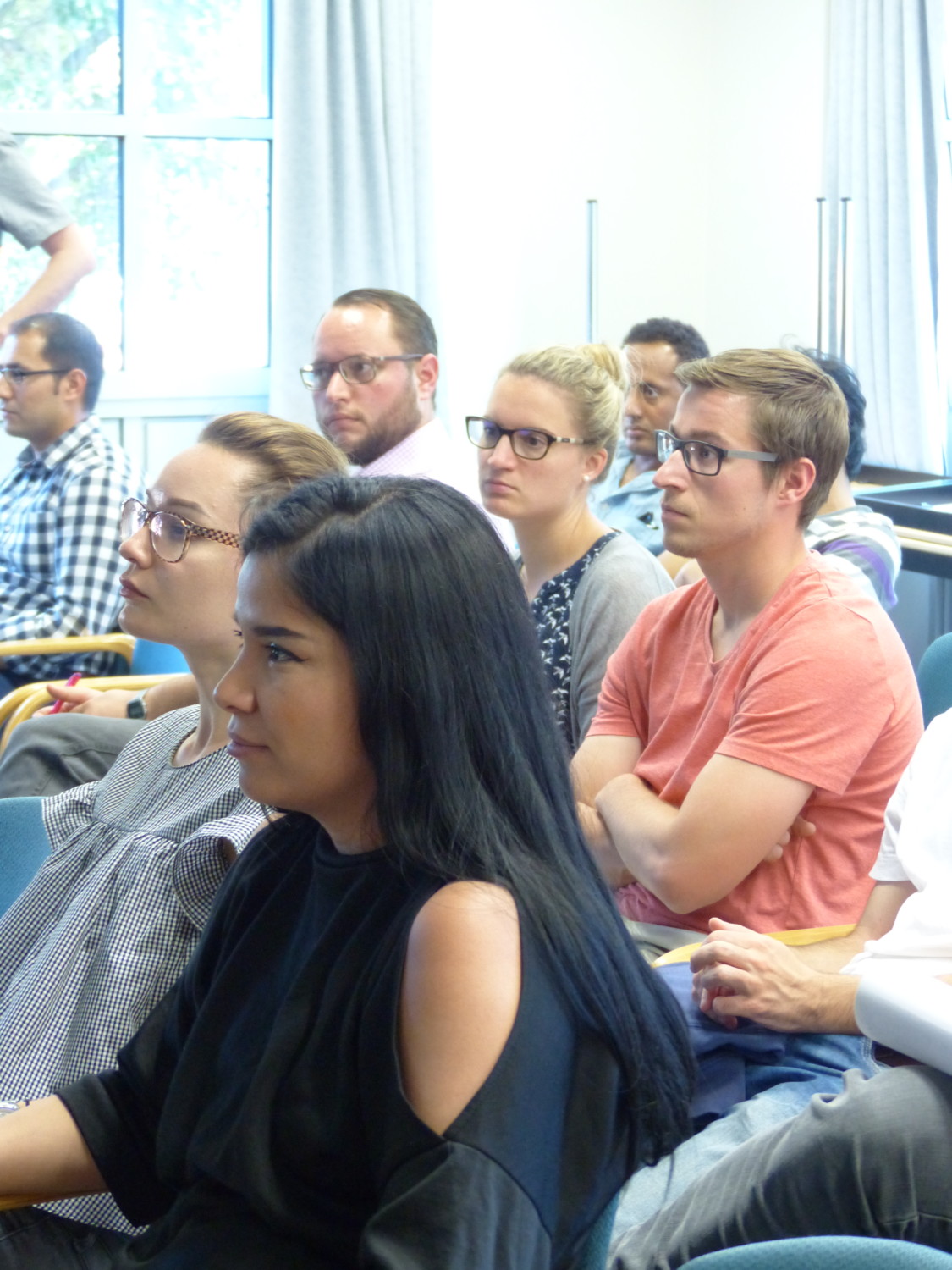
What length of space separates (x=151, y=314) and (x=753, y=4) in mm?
2368

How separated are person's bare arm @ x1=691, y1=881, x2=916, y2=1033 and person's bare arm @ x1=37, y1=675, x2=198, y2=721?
1184 mm

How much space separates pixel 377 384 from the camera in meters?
3.29

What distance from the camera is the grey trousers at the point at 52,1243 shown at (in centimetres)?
119

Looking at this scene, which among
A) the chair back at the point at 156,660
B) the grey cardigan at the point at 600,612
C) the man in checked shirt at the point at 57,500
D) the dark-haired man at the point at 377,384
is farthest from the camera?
the dark-haired man at the point at 377,384

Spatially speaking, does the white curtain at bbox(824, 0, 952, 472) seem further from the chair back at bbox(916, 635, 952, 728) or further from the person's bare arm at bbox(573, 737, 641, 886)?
the person's bare arm at bbox(573, 737, 641, 886)

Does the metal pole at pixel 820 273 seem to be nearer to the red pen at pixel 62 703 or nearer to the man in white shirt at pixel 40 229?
the man in white shirt at pixel 40 229

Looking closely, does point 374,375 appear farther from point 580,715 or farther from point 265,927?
point 265,927

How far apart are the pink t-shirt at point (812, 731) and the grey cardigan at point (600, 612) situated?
39 cm

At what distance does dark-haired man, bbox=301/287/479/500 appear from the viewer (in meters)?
3.28

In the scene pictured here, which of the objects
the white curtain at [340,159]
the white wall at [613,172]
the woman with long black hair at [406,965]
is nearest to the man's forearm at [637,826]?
the woman with long black hair at [406,965]

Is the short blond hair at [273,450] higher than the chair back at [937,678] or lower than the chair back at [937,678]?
higher

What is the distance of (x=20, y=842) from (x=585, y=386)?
4.30 feet

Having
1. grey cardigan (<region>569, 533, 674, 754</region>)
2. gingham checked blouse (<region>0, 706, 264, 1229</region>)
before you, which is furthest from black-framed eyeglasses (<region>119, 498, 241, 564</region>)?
grey cardigan (<region>569, 533, 674, 754</region>)

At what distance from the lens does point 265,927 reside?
1.09 meters
